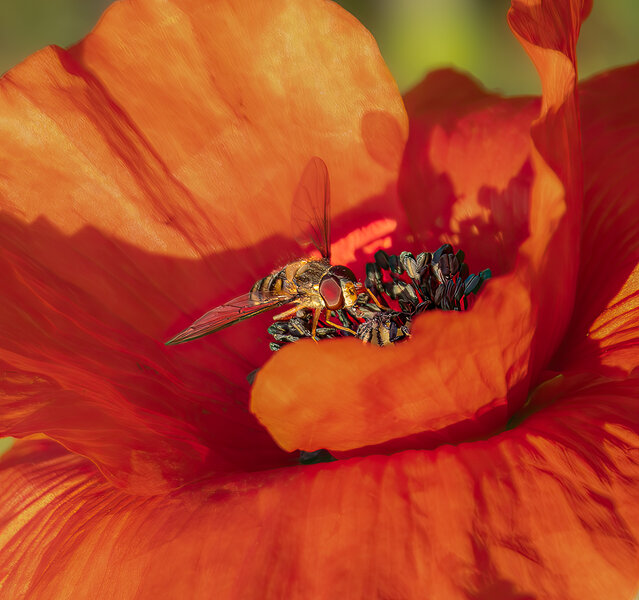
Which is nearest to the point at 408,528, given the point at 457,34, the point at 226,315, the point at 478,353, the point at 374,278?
the point at 478,353

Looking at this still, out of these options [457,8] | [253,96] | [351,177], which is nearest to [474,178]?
[351,177]

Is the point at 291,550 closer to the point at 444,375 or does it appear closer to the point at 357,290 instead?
the point at 444,375

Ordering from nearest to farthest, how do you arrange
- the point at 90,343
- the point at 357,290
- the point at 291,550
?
the point at 291,550
the point at 90,343
the point at 357,290

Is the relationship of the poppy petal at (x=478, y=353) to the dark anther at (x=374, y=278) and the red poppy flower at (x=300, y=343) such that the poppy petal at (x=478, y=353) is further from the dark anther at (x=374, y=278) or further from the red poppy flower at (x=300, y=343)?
the dark anther at (x=374, y=278)

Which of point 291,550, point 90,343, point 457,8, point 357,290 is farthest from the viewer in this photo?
point 457,8

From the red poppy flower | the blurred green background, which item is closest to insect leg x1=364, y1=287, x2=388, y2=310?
the red poppy flower

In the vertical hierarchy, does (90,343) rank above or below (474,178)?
above

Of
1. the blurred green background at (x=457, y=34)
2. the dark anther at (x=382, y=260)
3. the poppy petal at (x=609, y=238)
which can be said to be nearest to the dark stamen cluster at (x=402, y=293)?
the dark anther at (x=382, y=260)
